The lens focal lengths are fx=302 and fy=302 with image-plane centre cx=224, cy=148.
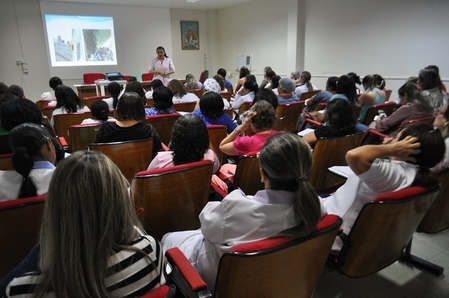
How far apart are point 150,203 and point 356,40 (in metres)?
6.85

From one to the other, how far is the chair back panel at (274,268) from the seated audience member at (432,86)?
306 centimetres

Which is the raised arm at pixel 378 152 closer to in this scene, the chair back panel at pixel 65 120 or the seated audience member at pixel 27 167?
the seated audience member at pixel 27 167

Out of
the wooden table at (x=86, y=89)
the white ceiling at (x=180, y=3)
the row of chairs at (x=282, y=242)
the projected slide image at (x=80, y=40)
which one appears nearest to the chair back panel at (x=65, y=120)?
the row of chairs at (x=282, y=242)

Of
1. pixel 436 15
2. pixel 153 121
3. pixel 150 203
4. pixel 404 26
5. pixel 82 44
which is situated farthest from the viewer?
pixel 82 44

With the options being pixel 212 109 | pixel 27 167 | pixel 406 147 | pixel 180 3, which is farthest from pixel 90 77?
pixel 406 147

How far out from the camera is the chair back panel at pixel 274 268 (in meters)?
0.92

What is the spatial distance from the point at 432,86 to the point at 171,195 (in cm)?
335

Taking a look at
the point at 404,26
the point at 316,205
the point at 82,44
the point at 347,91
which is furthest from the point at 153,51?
the point at 316,205

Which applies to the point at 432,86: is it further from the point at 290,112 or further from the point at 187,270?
the point at 187,270

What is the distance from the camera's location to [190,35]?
1071 cm

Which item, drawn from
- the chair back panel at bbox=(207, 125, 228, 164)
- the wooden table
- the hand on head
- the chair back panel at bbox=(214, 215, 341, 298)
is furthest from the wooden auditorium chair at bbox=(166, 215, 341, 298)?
the wooden table

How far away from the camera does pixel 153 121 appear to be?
10.2 ft

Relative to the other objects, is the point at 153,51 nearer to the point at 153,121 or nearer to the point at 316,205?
the point at 153,121

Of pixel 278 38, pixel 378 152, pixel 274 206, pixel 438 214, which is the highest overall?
pixel 278 38
